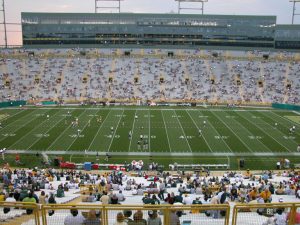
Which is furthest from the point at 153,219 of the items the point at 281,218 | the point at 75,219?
the point at 281,218

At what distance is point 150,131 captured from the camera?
35844 millimetres

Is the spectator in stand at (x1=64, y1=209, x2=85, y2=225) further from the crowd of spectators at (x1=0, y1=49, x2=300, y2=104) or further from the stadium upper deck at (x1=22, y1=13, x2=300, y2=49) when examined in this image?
the stadium upper deck at (x1=22, y1=13, x2=300, y2=49)

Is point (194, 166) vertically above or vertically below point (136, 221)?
below

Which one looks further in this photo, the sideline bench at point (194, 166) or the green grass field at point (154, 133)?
the green grass field at point (154, 133)

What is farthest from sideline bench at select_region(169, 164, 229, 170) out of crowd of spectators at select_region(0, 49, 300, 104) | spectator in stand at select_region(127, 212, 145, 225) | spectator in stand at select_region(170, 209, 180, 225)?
crowd of spectators at select_region(0, 49, 300, 104)

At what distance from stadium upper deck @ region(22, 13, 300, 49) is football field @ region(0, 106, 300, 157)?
30950mm

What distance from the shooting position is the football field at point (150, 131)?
30297mm

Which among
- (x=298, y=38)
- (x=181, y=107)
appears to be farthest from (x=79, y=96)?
(x=298, y=38)

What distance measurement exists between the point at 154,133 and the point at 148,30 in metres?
45.3

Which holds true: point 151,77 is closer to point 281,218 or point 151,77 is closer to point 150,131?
point 150,131

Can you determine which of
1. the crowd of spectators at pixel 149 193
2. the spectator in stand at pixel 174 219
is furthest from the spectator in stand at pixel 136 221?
the spectator in stand at pixel 174 219

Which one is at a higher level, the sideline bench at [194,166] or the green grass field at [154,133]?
the green grass field at [154,133]

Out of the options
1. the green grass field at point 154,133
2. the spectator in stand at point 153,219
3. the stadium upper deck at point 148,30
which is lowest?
the green grass field at point 154,133

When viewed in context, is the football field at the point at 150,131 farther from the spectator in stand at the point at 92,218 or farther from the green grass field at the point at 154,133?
the spectator in stand at the point at 92,218
